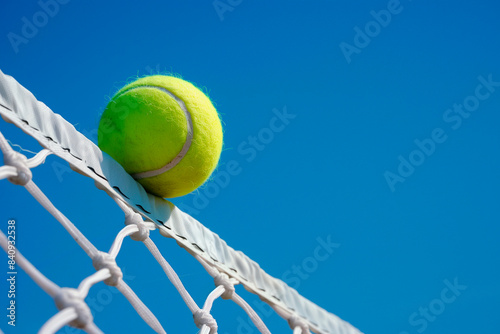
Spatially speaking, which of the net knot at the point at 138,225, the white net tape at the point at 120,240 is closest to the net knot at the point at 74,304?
the white net tape at the point at 120,240

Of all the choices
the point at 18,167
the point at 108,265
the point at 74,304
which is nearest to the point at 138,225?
the point at 108,265

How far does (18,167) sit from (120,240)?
501 mm

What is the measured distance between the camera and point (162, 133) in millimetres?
2547

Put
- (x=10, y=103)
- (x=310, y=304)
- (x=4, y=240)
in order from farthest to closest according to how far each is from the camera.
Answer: (x=310, y=304) → (x=10, y=103) → (x=4, y=240)

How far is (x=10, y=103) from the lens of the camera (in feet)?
6.95

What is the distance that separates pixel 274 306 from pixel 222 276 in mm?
488

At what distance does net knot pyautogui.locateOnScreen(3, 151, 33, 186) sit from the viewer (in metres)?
1.97

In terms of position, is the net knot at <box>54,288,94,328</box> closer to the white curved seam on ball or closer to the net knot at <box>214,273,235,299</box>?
the white curved seam on ball

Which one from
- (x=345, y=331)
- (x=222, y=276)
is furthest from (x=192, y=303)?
(x=345, y=331)

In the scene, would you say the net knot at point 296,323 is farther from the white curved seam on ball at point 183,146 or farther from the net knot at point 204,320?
the white curved seam on ball at point 183,146

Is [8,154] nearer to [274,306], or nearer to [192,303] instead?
[192,303]

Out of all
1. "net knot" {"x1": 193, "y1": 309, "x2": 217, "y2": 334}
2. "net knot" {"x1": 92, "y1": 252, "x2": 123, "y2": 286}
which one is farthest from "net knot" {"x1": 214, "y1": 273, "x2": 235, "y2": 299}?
"net knot" {"x1": 92, "y1": 252, "x2": 123, "y2": 286}

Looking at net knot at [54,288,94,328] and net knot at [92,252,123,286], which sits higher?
net knot at [92,252,123,286]

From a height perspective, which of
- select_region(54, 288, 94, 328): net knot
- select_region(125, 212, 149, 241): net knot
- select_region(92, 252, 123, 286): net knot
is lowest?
select_region(54, 288, 94, 328): net knot
